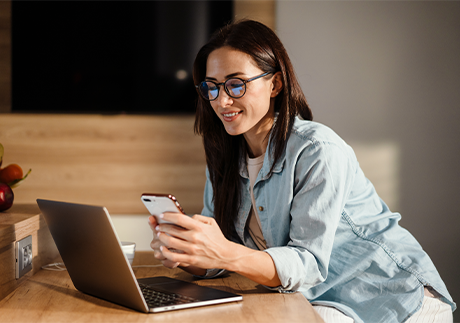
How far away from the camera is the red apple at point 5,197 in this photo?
119cm

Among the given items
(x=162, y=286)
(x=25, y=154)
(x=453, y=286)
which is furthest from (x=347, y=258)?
(x=25, y=154)

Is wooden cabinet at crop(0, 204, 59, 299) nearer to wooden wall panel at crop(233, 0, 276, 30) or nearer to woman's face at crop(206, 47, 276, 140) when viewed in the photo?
woman's face at crop(206, 47, 276, 140)

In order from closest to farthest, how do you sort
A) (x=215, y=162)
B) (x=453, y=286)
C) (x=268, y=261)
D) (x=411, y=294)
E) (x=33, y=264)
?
(x=268, y=261)
(x=411, y=294)
(x=33, y=264)
(x=215, y=162)
(x=453, y=286)

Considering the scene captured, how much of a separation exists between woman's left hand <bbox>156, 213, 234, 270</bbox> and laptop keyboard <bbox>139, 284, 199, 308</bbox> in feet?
0.28

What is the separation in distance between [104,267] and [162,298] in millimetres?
140

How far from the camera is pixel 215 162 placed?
4.51ft

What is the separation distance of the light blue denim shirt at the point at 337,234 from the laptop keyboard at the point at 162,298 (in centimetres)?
23

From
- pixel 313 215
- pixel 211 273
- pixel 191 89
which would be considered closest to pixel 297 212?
pixel 313 215

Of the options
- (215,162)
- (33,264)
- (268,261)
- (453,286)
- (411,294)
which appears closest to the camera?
(268,261)

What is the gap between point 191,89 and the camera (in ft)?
7.77

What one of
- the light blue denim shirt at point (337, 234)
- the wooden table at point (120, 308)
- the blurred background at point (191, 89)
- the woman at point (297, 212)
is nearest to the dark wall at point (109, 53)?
the blurred background at point (191, 89)

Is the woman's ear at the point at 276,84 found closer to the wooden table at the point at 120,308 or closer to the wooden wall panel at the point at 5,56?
the wooden table at the point at 120,308

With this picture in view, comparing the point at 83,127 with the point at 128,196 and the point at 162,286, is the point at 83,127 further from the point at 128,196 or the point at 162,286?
the point at 162,286

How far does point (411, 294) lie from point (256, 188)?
0.49m
